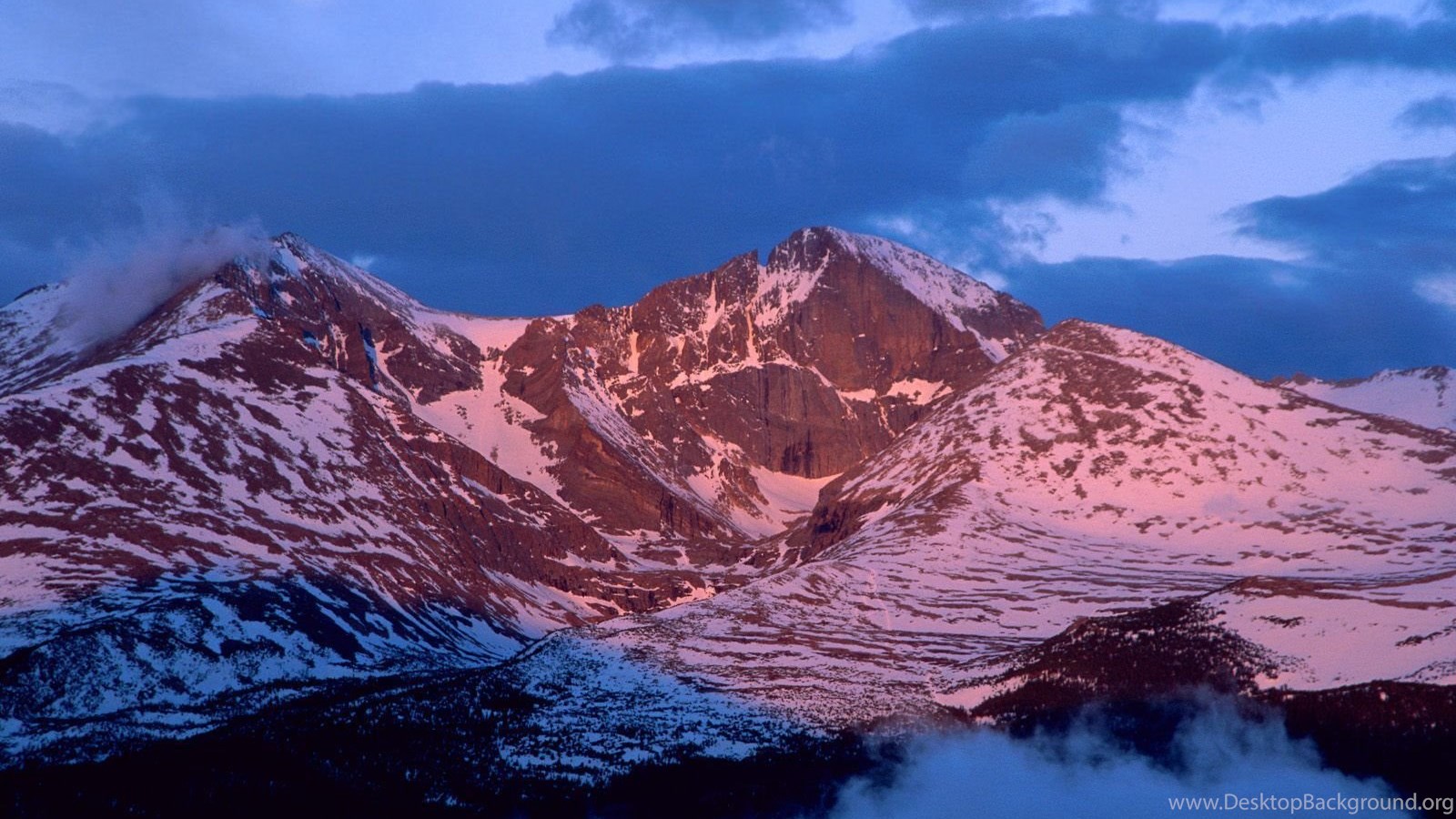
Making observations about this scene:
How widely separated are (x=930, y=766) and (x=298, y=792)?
46.2 meters

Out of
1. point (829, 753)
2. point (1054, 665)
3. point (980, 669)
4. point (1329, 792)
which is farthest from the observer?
point (980, 669)

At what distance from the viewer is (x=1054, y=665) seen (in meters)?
175

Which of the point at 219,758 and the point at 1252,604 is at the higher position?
the point at 1252,604

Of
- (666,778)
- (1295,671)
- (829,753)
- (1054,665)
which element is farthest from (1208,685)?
(666,778)

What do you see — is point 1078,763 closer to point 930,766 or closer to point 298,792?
point 930,766

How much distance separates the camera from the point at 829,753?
16300 centimetres

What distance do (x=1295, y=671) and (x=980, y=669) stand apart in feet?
130

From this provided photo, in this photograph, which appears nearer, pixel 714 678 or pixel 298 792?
pixel 298 792

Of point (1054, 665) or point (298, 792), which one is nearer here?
point (298, 792)

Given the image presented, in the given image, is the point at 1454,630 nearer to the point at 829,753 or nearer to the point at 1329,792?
the point at 1329,792

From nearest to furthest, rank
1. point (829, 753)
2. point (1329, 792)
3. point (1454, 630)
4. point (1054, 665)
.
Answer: point (1329, 792), point (1454, 630), point (829, 753), point (1054, 665)

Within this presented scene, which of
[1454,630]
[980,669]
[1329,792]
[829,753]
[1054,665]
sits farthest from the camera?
[980,669]

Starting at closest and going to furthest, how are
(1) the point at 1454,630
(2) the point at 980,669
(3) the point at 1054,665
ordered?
1. (1) the point at 1454,630
2. (3) the point at 1054,665
3. (2) the point at 980,669

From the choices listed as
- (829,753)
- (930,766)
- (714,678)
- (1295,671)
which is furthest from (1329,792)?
(714,678)
